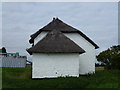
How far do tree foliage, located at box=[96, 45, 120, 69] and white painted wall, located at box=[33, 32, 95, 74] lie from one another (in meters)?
6.25

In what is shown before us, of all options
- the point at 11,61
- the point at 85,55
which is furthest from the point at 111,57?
the point at 11,61

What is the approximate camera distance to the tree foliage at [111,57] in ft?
92.2

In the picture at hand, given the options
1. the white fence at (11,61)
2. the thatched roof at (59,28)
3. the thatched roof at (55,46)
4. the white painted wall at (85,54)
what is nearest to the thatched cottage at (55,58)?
the thatched roof at (55,46)

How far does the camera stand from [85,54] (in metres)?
22.3

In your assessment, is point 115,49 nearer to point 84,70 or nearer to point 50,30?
point 84,70

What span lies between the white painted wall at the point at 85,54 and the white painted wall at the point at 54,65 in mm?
3859

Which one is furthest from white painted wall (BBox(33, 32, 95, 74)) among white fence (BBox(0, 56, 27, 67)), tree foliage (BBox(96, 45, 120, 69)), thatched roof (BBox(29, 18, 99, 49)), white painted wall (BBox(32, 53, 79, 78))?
white fence (BBox(0, 56, 27, 67))

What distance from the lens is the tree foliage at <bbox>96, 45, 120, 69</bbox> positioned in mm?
28103

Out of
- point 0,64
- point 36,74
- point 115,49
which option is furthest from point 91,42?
point 0,64

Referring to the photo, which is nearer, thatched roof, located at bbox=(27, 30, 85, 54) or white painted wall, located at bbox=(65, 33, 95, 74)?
thatched roof, located at bbox=(27, 30, 85, 54)

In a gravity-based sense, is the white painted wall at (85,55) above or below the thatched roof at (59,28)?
below

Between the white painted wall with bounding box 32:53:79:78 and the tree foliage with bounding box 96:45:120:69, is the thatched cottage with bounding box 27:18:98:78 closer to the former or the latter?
the white painted wall with bounding box 32:53:79:78

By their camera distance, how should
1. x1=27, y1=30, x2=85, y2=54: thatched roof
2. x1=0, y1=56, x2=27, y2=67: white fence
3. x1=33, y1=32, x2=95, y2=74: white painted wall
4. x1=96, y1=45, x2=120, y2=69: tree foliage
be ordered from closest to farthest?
x1=27, y1=30, x2=85, y2=54: thatched roof
x1=33, y1=32, x2=95, y2=74: white painted wall
x1=96, y1=45, x2=120, y2=69: tree foliage
x1=0, y1=56, x2=27, y2=67: white fence

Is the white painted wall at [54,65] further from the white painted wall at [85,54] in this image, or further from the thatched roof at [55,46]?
the white painted wall at [85,54]
